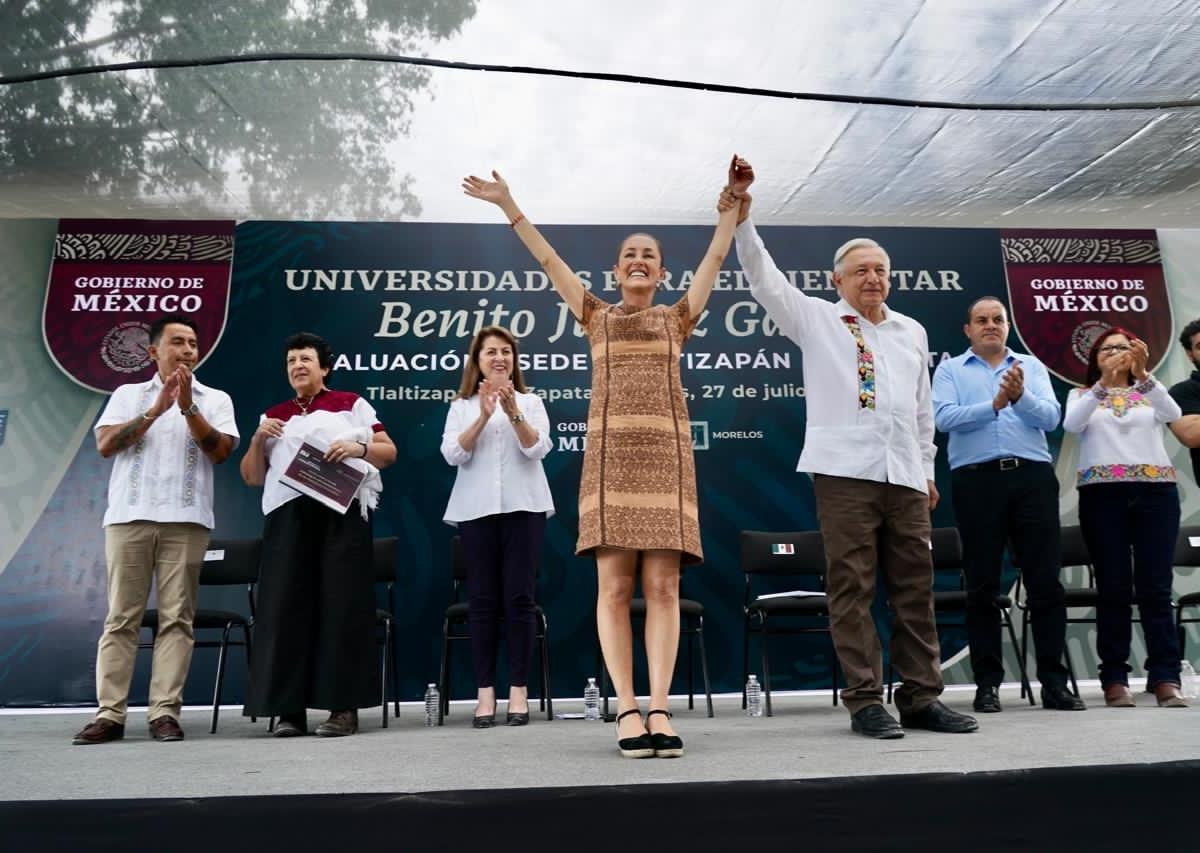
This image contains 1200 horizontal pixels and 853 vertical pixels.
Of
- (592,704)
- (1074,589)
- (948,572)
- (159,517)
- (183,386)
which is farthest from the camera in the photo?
(948,572)

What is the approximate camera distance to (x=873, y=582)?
3205 millimetres

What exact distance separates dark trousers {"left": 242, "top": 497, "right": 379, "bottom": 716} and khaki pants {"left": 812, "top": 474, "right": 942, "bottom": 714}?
169cm

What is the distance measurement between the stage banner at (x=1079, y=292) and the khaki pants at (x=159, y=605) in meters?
4.61

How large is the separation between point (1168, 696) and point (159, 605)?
3.79 meters

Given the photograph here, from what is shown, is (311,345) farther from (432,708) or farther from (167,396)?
(432,708)

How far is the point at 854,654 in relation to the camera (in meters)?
3.12

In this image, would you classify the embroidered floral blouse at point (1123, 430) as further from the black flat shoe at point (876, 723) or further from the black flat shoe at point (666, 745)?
the black flat shoe at point (666, 745)

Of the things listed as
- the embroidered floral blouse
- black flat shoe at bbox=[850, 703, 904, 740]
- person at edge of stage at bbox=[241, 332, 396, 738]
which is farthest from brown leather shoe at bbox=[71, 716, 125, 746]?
the embroidered floral blouse

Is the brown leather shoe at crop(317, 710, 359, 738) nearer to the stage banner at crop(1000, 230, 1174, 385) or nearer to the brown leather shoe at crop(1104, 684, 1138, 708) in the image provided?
the brown leather shoe at crop(1104, 684, 1138, 708)

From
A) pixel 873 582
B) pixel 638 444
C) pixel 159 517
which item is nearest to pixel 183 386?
pixel 159 517

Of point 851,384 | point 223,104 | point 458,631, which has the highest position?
point 223,104

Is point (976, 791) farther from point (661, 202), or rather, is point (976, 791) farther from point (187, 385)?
point (661, 202)

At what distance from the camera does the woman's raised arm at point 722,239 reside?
2.91m

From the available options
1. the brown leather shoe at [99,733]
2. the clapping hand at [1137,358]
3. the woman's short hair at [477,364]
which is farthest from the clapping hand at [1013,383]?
the brown leather shoe at [99,733]
